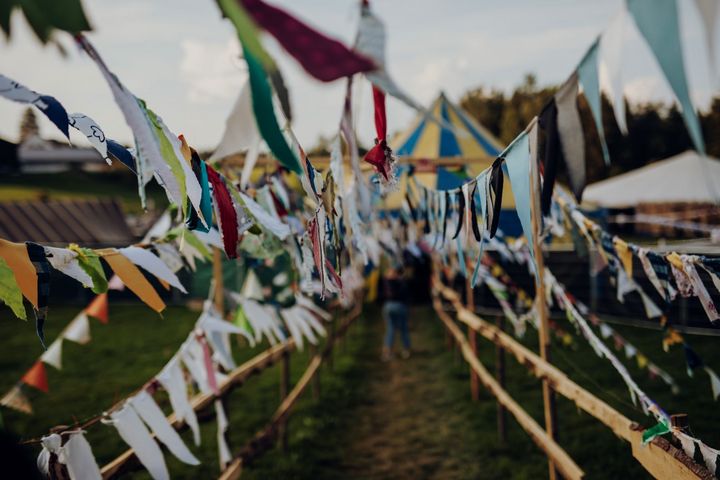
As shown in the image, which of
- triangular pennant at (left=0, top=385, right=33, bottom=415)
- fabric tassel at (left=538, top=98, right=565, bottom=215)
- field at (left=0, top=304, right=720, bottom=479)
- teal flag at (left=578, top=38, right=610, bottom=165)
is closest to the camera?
teal flag at (left=578, top=38, right=610, bottom=165)

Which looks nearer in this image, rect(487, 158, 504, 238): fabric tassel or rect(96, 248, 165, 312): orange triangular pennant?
rect(487, 158, 504, 238): fabric tassel

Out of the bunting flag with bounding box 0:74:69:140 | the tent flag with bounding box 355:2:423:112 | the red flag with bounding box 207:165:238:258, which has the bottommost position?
the red flag with bounding box 207:165:238:258

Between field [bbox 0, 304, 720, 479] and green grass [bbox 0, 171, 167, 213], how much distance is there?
101 feet

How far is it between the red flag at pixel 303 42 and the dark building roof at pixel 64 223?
14.4m

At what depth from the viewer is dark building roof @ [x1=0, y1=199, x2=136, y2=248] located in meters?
15.0

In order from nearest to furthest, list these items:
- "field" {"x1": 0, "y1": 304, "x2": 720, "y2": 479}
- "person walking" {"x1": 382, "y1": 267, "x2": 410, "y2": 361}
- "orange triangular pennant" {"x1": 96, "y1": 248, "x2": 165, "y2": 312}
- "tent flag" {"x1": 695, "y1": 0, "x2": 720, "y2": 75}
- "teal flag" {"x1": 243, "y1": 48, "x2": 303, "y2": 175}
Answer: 1. "tent flag" {"x1": 695, "y1": 0, "x2": 720, "y2": 75}
2. "teal flag" {"x1": 243, "y1": 48, "x2": 303, "y2": 175}
3. "orange triangular pennant" {"x1": 96, "y1": 248, "x2": 165, "y2": 312}
4. "field" {"x1": 0, "y1": 304, "x2": 720, "y2": 479}
5. "person walking" {"x1": 382, "y1": 267, "x2": 410, "y2": 361}

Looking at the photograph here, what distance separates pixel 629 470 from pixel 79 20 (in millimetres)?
4071

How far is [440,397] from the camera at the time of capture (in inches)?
246

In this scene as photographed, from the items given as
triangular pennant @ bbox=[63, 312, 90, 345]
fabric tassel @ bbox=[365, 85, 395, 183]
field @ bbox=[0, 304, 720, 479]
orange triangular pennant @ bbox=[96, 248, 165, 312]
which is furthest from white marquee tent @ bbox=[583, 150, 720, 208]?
orange triangular pennant @ bbox=[96, 248, 165, 312]

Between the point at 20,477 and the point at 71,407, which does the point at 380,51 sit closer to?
the point at 20,477

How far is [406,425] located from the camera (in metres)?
5.40

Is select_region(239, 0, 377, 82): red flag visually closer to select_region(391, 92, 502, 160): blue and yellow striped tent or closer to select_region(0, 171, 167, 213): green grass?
select_region(391, 92, 502, 160): blue and yellow striped tent

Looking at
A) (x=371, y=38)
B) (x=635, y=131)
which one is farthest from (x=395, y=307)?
(x=635, y=131)

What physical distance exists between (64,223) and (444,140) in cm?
1073
